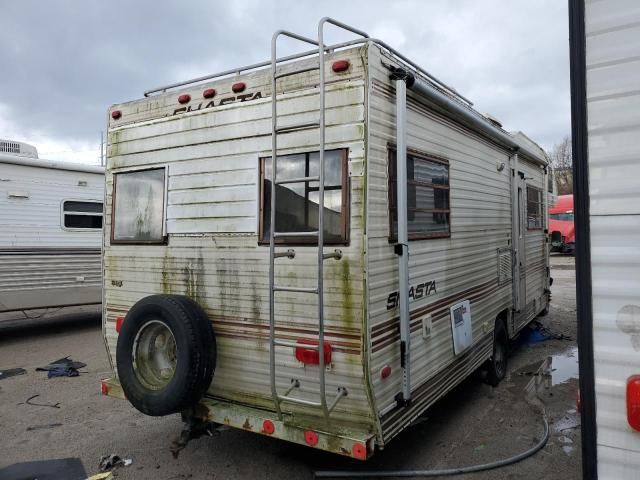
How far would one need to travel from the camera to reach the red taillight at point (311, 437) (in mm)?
3422

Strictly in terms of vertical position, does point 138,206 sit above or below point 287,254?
above

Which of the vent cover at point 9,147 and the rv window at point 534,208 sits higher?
the vent cover at point 9,147

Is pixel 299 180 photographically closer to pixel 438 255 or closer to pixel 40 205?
pixel 438 255

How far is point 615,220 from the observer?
1956 mm

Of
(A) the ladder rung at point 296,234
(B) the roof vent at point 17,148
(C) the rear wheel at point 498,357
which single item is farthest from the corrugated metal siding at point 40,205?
(C) the rear wheel at point 498,357

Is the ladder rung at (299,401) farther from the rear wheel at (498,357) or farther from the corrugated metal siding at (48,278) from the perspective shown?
the corrugated metal siding at (48,278)

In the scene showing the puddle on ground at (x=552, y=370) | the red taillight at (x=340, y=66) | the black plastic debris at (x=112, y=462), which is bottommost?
the black plastic debris at (x=112, y=462)

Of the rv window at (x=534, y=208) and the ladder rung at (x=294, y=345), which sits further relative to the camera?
the rv window at (x=534, y=208)

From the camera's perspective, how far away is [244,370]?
12.9 feet

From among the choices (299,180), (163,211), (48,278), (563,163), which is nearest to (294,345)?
(299,180)

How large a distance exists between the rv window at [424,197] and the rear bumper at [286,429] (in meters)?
1.38

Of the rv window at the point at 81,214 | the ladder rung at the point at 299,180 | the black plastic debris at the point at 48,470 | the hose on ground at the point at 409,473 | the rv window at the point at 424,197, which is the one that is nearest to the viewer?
the ladder rung at the point at 299,180

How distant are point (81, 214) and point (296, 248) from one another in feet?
24.3

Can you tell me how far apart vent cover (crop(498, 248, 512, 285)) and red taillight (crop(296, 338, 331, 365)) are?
3.42m
